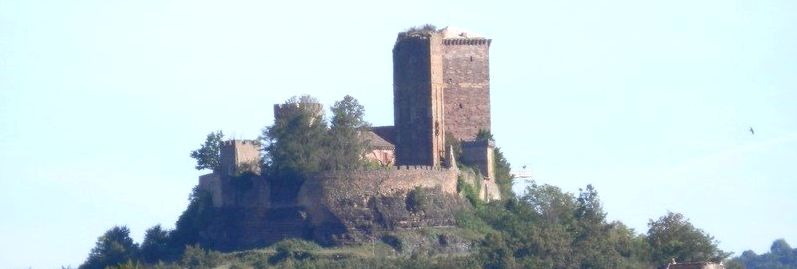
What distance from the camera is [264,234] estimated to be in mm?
71375

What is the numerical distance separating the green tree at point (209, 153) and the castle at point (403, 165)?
21.3 inches

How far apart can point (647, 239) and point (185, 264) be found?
1684cm

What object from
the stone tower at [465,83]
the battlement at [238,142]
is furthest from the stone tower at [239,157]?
the stone tower at [465,83]

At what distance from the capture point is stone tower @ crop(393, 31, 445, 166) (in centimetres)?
7425

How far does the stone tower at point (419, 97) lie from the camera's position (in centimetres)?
7425

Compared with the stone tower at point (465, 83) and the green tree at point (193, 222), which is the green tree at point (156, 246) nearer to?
the green tree at point (193, 222)

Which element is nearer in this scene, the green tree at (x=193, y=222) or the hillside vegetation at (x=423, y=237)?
the hillside vegetation at (x=423, y=237)

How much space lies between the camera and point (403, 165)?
73.4 meters

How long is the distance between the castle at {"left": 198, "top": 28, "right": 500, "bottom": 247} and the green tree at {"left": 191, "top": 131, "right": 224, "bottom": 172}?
1.78ft

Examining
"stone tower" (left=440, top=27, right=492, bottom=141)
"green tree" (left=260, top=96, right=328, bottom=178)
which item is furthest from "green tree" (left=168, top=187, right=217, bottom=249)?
"stone tower" (left=440, top=27, right=492, bottom=141)

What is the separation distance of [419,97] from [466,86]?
3.43 meters

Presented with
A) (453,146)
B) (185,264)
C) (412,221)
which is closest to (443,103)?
(453,146)

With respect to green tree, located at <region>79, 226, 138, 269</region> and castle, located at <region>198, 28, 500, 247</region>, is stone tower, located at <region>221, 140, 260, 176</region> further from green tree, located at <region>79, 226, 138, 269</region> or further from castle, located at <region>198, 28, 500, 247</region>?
green tree, located at <region>79, 226, 138, 269</region>

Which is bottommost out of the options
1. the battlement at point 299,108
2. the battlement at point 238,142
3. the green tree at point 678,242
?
the green tree at point 678,242
